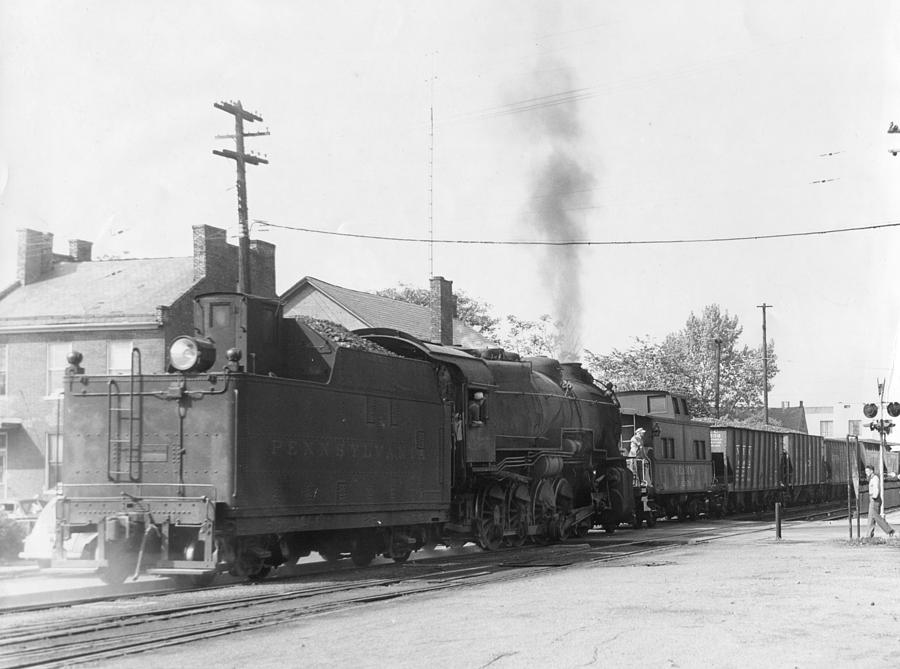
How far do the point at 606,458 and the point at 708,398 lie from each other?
5661 centimetres

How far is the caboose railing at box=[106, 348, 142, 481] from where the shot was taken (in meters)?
12.3

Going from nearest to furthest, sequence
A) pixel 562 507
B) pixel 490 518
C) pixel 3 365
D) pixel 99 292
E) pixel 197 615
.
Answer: pixel 197 615 < pixel 490 518 < pixel 562 507 < pixel 3 365 < pixel 99 292

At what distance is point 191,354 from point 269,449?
56.5 inches

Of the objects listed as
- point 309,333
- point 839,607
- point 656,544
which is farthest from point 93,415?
point 656,544

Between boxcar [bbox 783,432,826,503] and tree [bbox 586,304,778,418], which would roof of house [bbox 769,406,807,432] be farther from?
boxcar [bbox 783,432,826,503]

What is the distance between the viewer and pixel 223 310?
42.8 feet

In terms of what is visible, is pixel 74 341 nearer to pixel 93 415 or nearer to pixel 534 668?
pixel 93 415

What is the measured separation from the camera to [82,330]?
30328 mm

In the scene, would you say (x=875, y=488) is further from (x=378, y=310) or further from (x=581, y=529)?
(x=378, y=310)

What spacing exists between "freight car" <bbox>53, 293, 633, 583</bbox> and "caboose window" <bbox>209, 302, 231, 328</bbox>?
2cm

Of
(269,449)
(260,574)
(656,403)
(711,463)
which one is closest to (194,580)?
(260,574)

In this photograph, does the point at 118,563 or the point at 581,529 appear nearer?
the point at 118,563

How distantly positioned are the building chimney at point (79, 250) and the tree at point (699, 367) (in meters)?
32.6

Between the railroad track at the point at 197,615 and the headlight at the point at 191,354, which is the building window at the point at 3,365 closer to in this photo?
the railroad track at the point at 197,615
